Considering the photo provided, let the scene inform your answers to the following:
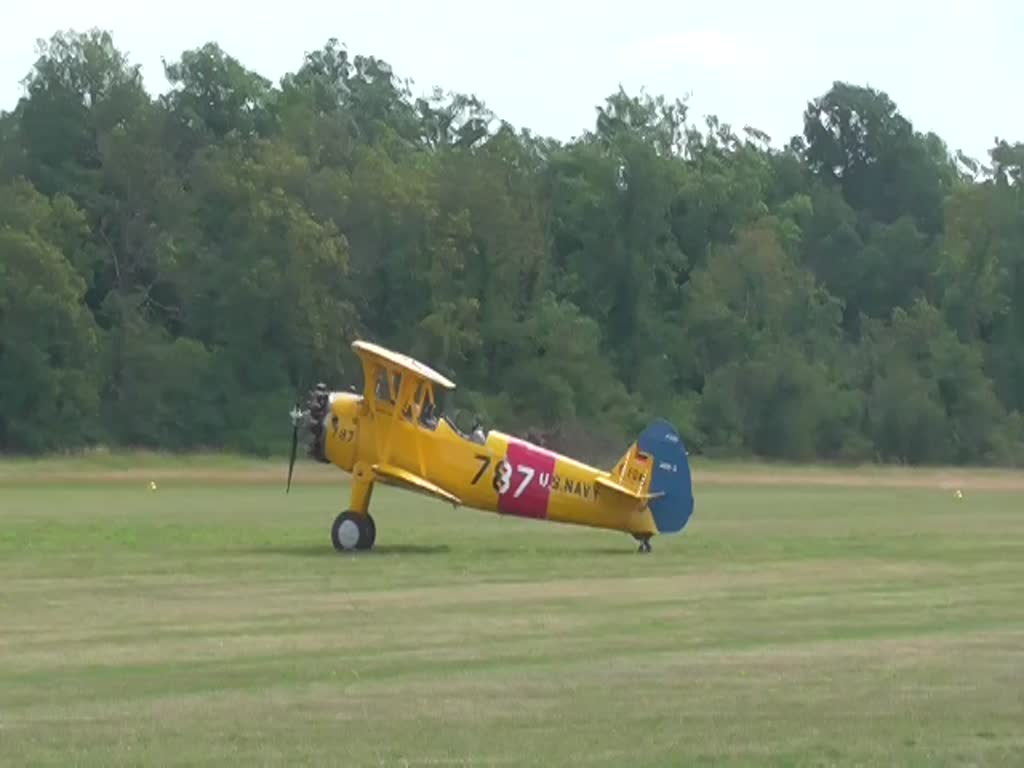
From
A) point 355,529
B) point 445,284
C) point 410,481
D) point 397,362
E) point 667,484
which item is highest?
point 445,284

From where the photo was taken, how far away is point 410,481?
27688 mm

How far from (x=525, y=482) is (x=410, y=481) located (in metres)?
1.41

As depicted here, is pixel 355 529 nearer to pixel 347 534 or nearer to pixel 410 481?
pixel 347 534

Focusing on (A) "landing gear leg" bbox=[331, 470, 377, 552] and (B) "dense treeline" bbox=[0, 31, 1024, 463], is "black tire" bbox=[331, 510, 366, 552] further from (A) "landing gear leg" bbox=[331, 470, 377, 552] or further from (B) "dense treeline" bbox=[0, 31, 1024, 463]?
(B) "dense treeline" bbox=[0, 31, 1024, 463]

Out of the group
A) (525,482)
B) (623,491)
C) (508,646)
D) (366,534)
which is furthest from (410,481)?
(508,646)

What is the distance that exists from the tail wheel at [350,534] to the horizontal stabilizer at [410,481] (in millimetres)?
675

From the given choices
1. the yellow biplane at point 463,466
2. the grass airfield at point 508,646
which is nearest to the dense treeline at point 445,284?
the grass airfield at point 508,646

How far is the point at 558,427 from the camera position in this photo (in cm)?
7256

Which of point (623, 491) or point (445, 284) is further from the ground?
point (445, 284)

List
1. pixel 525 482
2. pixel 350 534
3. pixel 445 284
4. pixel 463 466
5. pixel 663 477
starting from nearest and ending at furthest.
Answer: pixel 350 534 → pixel 663 477 → pixel 525 482 → pixel 463 466 → pixel 445 284

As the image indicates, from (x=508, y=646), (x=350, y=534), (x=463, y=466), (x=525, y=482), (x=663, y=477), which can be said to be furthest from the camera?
(x=463, y=466)

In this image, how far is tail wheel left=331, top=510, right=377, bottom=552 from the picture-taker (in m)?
27.3

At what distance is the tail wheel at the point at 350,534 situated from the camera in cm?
2730

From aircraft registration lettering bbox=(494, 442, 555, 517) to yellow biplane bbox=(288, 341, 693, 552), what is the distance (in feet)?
0.04
